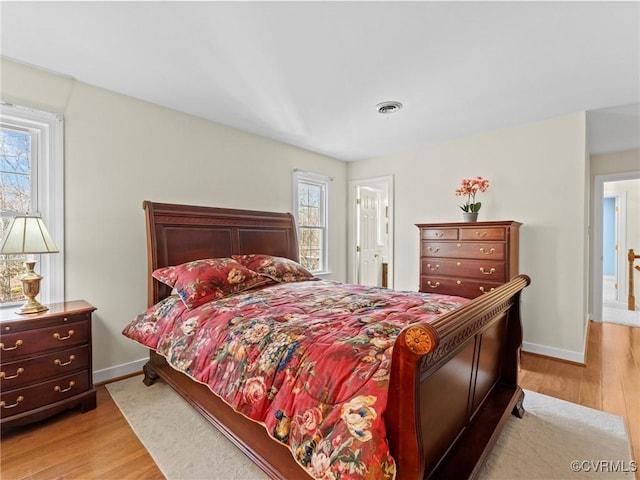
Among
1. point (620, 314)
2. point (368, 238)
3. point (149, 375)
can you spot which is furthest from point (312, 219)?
point (620, 314)

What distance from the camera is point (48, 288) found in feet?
7.88

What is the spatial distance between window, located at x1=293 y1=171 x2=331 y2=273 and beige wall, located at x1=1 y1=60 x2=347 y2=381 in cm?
126

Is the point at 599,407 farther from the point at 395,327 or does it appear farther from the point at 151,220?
the point at 151,220

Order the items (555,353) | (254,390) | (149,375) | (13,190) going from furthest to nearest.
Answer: (555,353) → (149,375) → (13,190) → (254,390)

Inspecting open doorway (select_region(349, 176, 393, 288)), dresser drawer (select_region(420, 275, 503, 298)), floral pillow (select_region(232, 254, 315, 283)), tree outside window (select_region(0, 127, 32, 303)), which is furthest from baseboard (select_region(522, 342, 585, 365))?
tree outside window (select_region(0, 127, 32, 303))

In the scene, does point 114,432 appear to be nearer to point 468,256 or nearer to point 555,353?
point 468,256

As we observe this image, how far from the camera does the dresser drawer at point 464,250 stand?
315 centimetres

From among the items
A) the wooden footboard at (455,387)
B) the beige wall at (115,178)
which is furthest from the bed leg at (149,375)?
the wooden footboard at (455,387)

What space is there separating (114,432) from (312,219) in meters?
3.35

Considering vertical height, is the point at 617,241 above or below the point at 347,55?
below

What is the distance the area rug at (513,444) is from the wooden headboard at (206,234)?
963mm

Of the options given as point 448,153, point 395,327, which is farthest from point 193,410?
point 448,153

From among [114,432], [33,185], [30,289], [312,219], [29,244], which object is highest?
[33,185]

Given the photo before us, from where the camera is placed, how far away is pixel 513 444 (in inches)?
72.3
